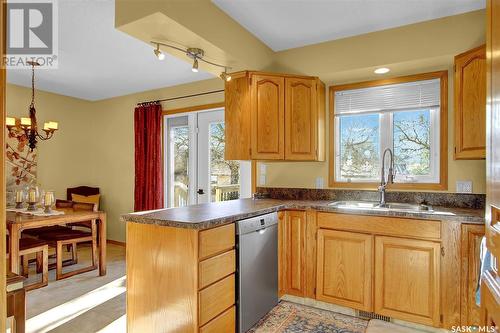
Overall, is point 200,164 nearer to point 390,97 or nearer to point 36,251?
point 36,251

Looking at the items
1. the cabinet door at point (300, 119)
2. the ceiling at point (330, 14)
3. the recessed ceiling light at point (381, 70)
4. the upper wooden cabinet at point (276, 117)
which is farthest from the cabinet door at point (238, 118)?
the recessed ceiling light at point (381, 70)

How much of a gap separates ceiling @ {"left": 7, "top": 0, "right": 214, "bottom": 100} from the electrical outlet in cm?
304

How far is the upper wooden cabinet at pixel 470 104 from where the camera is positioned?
6.97ft

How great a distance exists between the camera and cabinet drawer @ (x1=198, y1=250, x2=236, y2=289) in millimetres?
1736

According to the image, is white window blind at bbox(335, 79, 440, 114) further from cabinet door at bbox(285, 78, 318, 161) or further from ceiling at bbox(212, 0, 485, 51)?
ceiling at bbox(212, 0, 485, 51)

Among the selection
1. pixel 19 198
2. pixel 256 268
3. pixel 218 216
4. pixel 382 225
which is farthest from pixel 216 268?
pixel 19 198

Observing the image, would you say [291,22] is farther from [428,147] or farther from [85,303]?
[85,303]

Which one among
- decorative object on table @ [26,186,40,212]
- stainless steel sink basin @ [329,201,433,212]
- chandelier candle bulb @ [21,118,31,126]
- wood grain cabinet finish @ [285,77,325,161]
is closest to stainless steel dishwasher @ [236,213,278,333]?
stainless steel sink basin @ [329,201,433,212]

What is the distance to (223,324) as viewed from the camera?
1911mm

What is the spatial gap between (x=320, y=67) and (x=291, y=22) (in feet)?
1.87

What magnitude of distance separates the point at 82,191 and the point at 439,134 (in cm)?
517

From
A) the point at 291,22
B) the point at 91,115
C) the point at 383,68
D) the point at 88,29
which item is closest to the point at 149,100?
the point at 91,115

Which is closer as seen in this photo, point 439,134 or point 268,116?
point 439,134

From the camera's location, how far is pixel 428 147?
2729 mm
